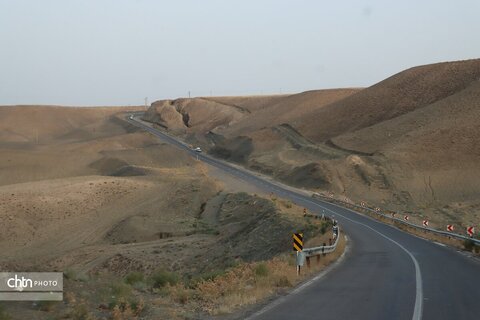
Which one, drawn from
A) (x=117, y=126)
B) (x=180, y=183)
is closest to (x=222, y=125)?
(x=117, y=126)

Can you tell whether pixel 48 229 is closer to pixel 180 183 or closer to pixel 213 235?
pixel 213 235

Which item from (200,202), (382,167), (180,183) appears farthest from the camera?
(382,167)

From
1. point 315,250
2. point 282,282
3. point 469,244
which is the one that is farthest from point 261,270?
point 469,244

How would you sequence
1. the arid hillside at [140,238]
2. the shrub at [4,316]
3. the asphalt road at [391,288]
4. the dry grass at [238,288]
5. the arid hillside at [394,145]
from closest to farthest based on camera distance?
1. the shrub at [4,316]
2. the asphalt road at [391,288]
3. the arid hillside at [140,238]
4. the dry grass at [238,288]
5. the arid hillside at [394,145]

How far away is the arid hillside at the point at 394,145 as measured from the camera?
65625 millimetres

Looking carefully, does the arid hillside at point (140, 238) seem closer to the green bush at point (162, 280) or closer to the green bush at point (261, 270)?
the green bush at point (162, 280)

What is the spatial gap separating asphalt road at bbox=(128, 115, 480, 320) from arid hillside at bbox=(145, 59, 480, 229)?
24.1 metres

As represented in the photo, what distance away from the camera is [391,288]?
1595 cm

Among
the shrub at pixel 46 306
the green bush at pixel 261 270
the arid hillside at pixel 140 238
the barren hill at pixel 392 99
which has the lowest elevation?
the arid hillside at pixel 140 238

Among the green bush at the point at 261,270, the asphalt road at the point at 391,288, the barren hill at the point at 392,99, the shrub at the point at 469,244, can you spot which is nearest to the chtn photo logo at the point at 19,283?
the asphalt road at the point at 391,288

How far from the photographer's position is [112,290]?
1312 cm

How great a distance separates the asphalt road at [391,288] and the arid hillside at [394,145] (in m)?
24.1

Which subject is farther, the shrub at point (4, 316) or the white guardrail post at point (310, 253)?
the white guardrail post at point (310, 253)

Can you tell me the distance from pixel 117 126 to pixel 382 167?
117 m
